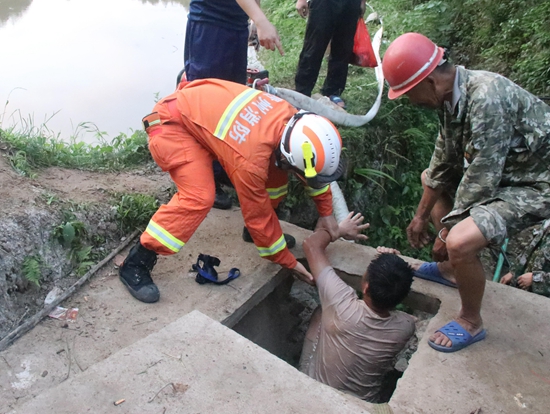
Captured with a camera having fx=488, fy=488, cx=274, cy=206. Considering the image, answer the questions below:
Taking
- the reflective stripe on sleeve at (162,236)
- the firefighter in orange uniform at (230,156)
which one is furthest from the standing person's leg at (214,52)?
the reflective stripe on sleeve at (162,236)

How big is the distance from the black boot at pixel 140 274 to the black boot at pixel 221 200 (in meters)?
0.98

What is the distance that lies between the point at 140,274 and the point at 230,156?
909 millimetres

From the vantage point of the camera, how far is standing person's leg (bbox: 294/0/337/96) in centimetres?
409

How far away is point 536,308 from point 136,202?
262cm

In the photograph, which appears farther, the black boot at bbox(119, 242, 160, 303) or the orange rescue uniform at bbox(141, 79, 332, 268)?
the black boot at bbox(119, 242, 160, 303)

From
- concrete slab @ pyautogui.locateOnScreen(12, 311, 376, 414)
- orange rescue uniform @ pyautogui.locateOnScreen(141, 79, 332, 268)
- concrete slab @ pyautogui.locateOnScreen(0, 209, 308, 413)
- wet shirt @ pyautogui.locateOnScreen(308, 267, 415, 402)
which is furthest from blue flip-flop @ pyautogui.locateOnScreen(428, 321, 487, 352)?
concrete slab @ pyautogui.locateOnScreen(0, 209, 308, 413)

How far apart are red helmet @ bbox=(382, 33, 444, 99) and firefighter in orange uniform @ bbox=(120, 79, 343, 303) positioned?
405 mm

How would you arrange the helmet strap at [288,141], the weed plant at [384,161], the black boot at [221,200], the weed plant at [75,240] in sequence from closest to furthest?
the helmet strap at [288,141] < the weed plant at [75,240] < the black boot at [221,200] < the weed plant at [384,161]

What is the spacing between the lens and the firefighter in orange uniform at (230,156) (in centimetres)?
250

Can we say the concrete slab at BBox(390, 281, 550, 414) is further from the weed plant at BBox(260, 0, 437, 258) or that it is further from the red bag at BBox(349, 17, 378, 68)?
the red bag at BBox(349, 17, 378, 68)

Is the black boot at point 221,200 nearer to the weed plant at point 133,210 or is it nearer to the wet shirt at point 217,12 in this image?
the weed plant at point 133,210

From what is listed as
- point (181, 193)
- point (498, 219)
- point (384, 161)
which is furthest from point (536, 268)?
point (181, 193)

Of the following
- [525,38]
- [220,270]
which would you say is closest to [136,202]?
[220,270]

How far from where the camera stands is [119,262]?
124 inches
